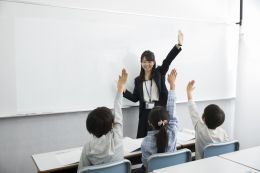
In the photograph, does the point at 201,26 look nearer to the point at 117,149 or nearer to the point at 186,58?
the point at 186,58

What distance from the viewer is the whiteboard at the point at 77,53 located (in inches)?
95.0

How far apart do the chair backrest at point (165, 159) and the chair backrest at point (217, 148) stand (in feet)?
0.56

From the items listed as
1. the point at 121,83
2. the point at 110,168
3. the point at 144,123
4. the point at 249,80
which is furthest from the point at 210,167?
the point at 249,80

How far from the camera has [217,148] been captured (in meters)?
1.79

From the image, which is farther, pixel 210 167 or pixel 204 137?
pixel 204 137

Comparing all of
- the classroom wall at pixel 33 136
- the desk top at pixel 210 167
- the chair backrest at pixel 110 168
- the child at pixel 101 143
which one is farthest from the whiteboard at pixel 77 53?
the desk top at pixel 210 167

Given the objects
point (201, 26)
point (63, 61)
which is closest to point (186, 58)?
point (201, 26)

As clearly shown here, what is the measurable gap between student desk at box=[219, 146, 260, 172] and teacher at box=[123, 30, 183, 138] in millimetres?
1439

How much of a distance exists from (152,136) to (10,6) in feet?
6.51

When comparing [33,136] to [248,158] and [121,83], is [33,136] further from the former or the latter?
[248,158]

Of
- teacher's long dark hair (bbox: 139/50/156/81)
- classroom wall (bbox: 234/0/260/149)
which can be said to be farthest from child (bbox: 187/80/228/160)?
classroom wall (bbox: 234/0/260/149)

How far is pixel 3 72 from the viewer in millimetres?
2365

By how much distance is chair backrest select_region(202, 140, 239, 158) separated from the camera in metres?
1.74

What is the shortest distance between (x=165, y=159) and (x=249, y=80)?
2.85 meters
